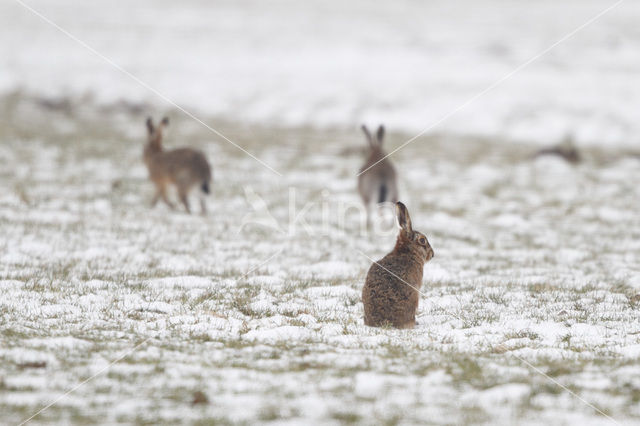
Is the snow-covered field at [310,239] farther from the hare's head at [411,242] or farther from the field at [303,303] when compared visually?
the hare's head at [411,242]

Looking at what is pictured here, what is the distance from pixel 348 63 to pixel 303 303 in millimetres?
24614

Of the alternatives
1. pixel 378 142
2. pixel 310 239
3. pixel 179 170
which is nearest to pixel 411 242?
pixel 310 239

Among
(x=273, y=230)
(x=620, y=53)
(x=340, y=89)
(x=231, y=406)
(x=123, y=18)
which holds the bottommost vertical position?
(x=231, y=406)

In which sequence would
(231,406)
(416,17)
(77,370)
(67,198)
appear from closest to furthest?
(231,406)
(77,370)
(67,198)
(416,17)

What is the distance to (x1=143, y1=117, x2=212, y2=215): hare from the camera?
34.8ft

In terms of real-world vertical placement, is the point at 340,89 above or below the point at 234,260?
above

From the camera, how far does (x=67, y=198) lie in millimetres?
11578

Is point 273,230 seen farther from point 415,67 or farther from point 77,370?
point 415,67

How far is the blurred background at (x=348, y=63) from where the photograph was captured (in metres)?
22.3

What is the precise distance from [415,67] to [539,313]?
2416cm

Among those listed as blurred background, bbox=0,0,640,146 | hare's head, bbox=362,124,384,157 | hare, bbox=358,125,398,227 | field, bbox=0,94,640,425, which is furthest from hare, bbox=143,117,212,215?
blurred background, bbox=0,0,640,146

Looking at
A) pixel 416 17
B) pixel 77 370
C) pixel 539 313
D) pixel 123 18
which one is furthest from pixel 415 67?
pixel 77 370

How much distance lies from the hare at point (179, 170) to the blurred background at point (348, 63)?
1042 cm

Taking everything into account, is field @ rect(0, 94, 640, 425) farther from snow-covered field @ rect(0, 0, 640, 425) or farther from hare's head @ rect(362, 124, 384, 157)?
hare's head @ rect(362, 124, 384, 157)
